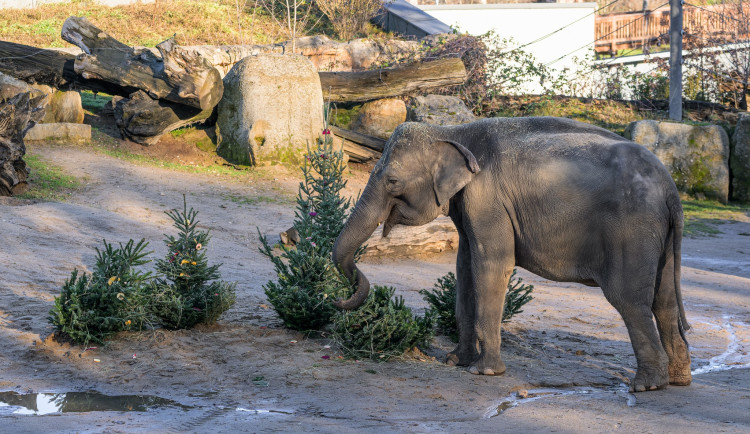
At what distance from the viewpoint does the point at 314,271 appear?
6871 mm

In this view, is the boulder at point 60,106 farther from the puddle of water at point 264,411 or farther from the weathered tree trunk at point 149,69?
the puddle of water at point 264,411

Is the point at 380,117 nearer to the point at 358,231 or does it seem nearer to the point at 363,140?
the point at 363,140

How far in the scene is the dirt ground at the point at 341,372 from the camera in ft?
16.2

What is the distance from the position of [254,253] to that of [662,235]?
21.9 ft

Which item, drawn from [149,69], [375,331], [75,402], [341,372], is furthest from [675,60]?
[75,402]

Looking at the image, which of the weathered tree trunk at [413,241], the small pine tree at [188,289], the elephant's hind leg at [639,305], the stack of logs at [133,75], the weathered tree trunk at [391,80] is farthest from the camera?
the weathered tree trunk at [391,80]

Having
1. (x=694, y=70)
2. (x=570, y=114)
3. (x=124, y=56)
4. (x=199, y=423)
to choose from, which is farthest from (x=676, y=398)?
(x=694, y=70)

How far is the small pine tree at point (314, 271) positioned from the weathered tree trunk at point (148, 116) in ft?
33.9

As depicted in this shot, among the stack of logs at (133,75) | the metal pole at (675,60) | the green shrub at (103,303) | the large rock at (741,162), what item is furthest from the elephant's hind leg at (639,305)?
the metal pole at (675,60)

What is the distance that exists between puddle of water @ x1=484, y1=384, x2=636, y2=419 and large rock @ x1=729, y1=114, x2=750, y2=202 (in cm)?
1313

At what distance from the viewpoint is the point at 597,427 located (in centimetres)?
489

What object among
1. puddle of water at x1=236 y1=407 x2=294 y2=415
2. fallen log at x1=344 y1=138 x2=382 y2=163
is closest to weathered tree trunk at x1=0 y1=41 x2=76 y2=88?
fallen log at x1=344 y1=138 x2=382 y2=163

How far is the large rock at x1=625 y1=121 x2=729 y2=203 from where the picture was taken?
1748 cm

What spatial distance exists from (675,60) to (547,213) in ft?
49.8
